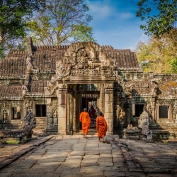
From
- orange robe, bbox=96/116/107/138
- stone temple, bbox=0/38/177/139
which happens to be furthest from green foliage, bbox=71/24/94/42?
orange robe, bbox=96/116/107/138

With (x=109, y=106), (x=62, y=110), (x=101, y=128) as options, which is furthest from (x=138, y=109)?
(x=101, y=128)

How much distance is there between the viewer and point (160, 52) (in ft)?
114

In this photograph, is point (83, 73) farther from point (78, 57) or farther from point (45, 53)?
point (45, 53)

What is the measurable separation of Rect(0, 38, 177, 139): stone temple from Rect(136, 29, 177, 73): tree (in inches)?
447

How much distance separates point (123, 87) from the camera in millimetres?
15750

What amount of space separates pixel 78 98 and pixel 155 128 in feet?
20.0

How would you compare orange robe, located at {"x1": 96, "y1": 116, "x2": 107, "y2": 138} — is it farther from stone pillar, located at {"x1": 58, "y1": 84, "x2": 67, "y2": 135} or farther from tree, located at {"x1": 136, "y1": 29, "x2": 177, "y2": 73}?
tree, located at {"x1": 136, "y1": 29, "x2": 177, "y2": 73}

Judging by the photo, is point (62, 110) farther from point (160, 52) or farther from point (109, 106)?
point (160, 52)

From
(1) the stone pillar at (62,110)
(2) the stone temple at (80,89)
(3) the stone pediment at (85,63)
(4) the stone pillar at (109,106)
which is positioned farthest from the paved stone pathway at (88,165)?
(3) the stone pediment at (85,63)

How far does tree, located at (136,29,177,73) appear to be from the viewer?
32688 mm

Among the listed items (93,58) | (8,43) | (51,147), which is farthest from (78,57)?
(8,43)

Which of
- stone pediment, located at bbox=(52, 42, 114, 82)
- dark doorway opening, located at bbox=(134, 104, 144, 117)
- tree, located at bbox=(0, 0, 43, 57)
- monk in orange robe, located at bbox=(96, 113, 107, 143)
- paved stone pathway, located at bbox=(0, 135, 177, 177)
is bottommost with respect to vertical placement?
paved stone pathway, located at bbox=(0, 135, 177, 177)

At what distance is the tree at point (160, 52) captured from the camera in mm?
32688

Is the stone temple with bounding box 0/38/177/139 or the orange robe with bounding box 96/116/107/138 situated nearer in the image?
the orange robe with bounding box 96/116/107/138
